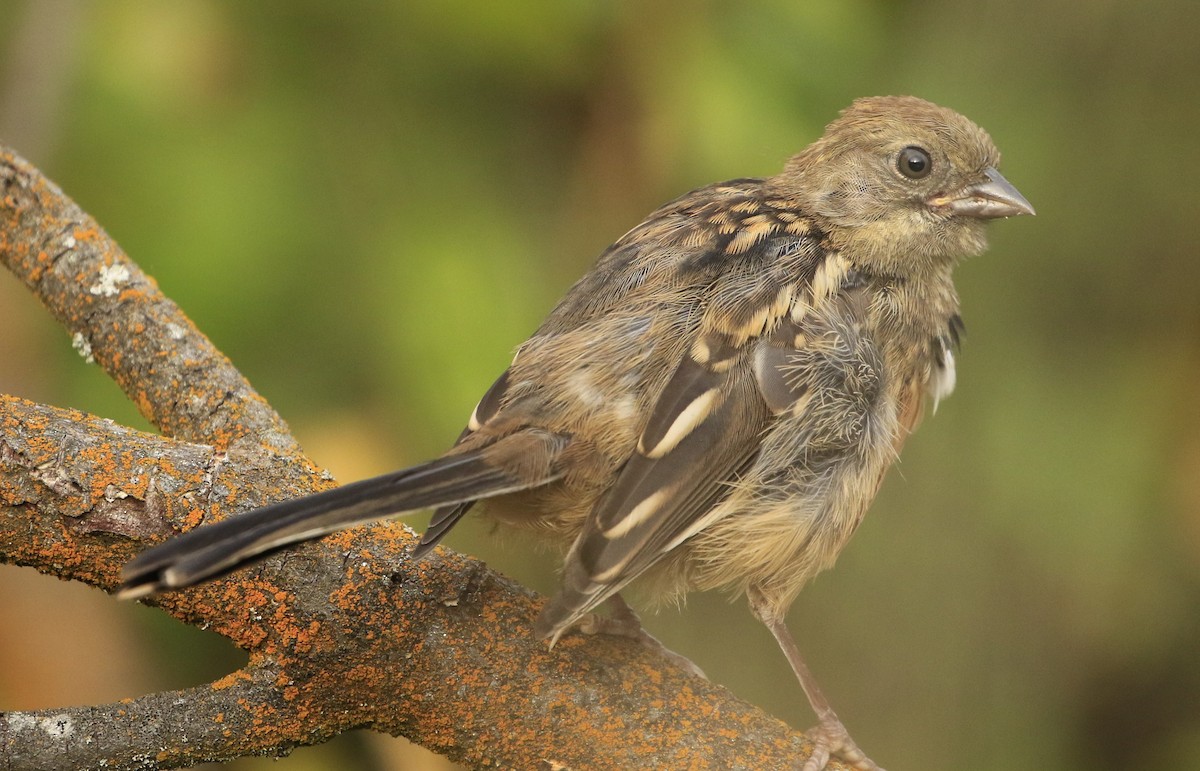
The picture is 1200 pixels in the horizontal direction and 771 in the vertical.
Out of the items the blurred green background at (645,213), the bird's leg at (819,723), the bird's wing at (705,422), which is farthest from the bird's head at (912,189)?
the bird's leg at (819,723)

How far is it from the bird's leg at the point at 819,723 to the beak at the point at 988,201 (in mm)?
1190

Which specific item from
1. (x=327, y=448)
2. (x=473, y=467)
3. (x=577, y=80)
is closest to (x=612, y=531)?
(x=473, y=467)

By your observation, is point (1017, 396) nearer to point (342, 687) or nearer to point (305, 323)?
point (305, 323)

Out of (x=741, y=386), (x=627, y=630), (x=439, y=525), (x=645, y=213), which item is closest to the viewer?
(x=439, y=525)

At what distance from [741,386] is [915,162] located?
0.96 metres

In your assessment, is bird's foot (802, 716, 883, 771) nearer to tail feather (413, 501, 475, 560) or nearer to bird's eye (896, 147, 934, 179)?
tail feather (413, 501, 475, 560)

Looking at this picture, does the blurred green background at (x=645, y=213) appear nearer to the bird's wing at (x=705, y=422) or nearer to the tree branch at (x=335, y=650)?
the bird's wing at (x=705, y=422)

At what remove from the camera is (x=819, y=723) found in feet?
9.47

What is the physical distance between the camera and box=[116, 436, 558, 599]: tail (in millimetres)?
1973

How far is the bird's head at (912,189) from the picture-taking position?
10.8 feet

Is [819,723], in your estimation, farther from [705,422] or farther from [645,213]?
[645,213]

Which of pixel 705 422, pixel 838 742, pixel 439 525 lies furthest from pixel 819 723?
pixel 439 525

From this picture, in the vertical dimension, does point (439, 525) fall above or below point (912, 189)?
below

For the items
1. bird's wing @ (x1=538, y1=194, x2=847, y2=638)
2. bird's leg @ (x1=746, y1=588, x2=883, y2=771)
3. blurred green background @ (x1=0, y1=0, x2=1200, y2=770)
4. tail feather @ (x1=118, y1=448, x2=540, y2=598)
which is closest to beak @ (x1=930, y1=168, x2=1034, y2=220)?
bird's wing @ (x1=538, y1=194, x2=847, y2=638)
